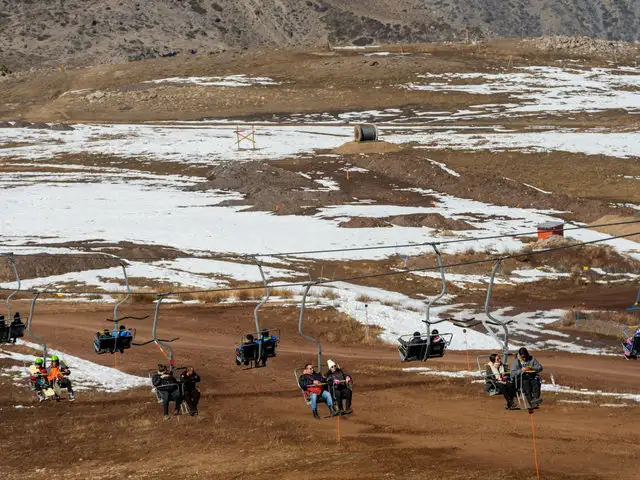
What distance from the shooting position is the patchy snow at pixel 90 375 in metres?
34.6

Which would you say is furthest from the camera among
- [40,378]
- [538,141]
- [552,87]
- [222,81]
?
[222,81]

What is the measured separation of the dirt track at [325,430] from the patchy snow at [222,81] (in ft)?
359

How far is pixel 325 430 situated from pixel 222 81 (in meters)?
123

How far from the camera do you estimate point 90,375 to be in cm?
3575

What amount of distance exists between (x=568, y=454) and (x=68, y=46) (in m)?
180

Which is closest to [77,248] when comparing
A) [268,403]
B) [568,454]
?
[268,403]

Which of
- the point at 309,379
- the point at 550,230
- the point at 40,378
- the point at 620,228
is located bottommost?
the point at 620,228

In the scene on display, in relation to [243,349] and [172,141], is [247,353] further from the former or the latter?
[172,141]

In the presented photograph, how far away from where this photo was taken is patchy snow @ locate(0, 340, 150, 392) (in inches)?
1363

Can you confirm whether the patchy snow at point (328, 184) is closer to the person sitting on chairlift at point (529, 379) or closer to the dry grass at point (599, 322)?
the dry grass at point (599, 322)

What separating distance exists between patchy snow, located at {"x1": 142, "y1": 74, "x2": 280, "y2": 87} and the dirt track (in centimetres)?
10945

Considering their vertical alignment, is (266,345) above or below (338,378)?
above

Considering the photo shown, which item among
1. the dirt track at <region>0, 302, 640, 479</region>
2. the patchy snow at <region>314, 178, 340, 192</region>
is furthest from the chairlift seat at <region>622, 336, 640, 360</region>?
the patchy snow at <region>314, 178, 340, 192</region>

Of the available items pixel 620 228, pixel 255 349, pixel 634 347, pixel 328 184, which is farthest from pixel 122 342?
pixel 328 184
